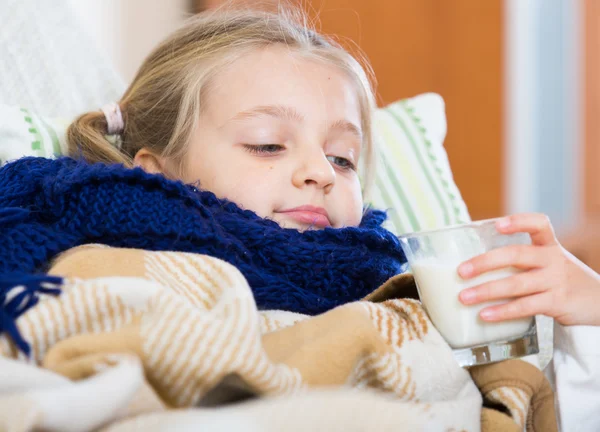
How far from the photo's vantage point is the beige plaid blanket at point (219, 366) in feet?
1.54

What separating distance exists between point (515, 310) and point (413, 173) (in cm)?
75

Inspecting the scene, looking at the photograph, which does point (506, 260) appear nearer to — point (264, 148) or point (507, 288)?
point (507, 288)

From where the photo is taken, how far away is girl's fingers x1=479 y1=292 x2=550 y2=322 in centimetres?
70

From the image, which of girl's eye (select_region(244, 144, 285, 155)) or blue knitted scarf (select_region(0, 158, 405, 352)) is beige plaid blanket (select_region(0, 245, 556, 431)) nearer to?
blue knitted scarf (select_region(0, 158, 405, 352))

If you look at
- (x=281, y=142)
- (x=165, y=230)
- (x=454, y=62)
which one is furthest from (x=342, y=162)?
(x=454, y=62)

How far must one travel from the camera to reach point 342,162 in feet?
3.53

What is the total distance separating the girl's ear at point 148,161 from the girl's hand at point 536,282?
567 millimetres

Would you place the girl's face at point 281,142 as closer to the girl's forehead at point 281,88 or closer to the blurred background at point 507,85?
the girl's forehead at point 281,88

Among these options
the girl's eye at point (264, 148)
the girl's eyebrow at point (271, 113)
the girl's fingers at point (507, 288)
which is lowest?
the girl's fingers at point (507, 288)

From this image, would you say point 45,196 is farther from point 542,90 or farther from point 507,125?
point 542,90

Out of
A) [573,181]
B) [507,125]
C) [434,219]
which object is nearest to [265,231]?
[434,219]

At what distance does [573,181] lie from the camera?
2930 mm

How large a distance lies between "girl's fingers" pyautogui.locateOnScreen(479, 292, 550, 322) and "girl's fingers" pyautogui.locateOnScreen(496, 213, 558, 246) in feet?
0.23

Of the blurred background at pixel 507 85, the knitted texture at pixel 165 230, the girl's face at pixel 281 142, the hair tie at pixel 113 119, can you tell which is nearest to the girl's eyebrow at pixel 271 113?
the girl's face at pixel 281 142
